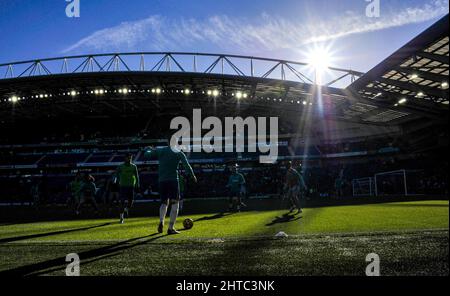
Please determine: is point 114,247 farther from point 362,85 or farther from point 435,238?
point 362,85

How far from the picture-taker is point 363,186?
114ft

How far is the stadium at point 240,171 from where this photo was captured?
484 cm

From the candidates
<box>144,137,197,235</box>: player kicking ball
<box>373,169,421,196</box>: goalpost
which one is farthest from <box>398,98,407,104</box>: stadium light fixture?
<box>144,137,197,235</box>: player kicking ball

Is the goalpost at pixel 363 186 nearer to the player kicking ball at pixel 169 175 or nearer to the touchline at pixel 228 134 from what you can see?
the touchline at pixel 228 134

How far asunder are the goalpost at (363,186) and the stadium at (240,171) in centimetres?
19

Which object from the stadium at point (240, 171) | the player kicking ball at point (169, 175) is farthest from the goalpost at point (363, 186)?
the player kicking ball at point (169, 175)

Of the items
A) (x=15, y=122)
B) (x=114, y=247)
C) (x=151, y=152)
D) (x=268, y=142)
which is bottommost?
(x=114, y=247)

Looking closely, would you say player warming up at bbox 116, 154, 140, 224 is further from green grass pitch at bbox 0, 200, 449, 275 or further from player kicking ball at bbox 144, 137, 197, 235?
green grass pitch at bbox 0, 200, 449, 275

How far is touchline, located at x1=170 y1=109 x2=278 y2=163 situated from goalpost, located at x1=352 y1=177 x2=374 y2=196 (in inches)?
428

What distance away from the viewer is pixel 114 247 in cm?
587

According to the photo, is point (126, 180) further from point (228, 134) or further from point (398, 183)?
point (228, 134)

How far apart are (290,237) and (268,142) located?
133 feet

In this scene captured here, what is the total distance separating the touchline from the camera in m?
44.6
